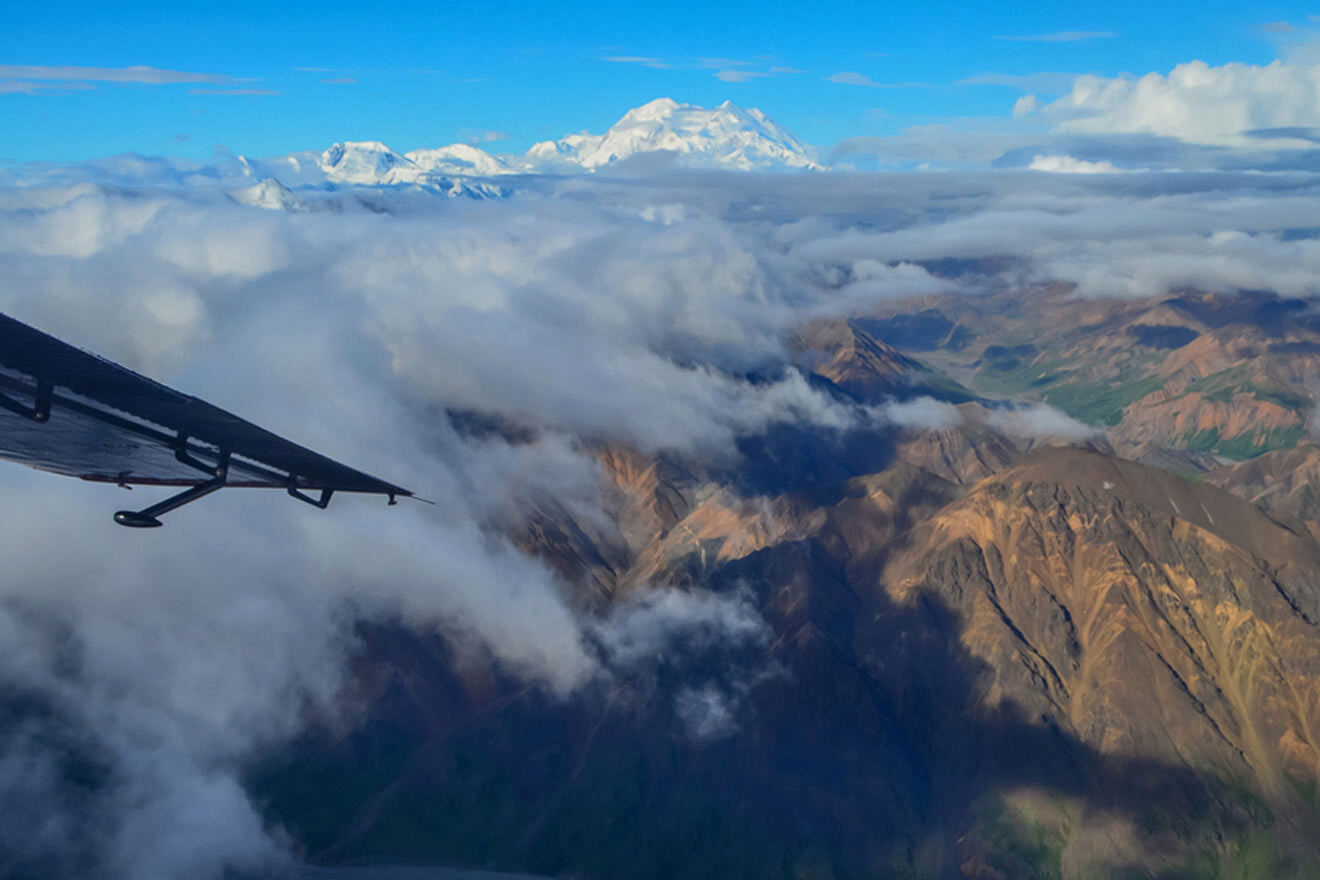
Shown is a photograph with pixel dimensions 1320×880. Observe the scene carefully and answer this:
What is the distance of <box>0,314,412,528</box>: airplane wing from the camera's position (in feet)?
40.0

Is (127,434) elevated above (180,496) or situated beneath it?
elevated above

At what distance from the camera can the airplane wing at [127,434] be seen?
1220cm

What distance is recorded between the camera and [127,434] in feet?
49.5

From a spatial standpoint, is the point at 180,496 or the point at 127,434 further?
the point at 180,496

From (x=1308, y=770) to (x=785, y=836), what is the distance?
10867cm

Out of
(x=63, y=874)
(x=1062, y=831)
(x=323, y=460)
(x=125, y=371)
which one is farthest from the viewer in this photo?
(x=1062, y=831)

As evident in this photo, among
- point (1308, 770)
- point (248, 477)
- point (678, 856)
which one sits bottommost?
point (678, 856)

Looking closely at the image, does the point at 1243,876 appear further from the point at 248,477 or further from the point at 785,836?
the point at 248,477

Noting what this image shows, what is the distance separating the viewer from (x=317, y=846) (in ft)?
648

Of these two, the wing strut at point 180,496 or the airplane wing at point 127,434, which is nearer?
the airplane wing at point 127,434

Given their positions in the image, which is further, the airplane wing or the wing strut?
the wing strut

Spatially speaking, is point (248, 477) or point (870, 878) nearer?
point (248, 477)

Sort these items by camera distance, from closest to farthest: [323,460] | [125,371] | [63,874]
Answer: [125,371]
[323,460]
[63,874]

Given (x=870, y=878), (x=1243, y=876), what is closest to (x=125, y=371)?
(x=870, y=878)
